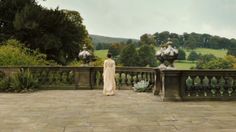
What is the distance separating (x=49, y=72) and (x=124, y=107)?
698cm

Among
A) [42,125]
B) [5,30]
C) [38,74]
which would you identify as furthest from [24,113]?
[5,30]

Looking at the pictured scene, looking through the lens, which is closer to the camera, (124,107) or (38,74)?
(124,107)

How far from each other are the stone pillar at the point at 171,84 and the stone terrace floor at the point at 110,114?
0.43m

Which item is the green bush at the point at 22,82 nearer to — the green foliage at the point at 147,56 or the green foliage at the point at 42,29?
the green foliage at the point at 42,29

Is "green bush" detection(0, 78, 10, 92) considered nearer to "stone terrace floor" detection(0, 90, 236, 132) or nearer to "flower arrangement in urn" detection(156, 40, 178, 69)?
"stone terrace floor" detection(0, 90, 236, 132)

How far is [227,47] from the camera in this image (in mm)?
43281

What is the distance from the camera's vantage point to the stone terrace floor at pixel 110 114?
30.0ft

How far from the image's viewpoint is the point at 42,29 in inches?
1489

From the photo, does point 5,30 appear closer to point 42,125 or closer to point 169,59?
point 169,59

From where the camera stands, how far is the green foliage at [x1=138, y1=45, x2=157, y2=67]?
132 ft

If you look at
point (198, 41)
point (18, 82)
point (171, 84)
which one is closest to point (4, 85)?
point (18, 82)

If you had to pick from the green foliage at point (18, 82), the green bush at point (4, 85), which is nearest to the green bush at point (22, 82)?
the green foliage at point (18, 82)

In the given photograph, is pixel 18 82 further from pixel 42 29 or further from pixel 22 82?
pixel 42 29

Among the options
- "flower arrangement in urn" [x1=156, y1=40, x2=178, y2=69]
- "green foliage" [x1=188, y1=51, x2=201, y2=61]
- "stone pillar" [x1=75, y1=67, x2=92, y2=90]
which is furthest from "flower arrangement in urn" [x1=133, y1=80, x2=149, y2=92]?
"green foliage" [x1=188, y1=51, x2=201, y2=61]
